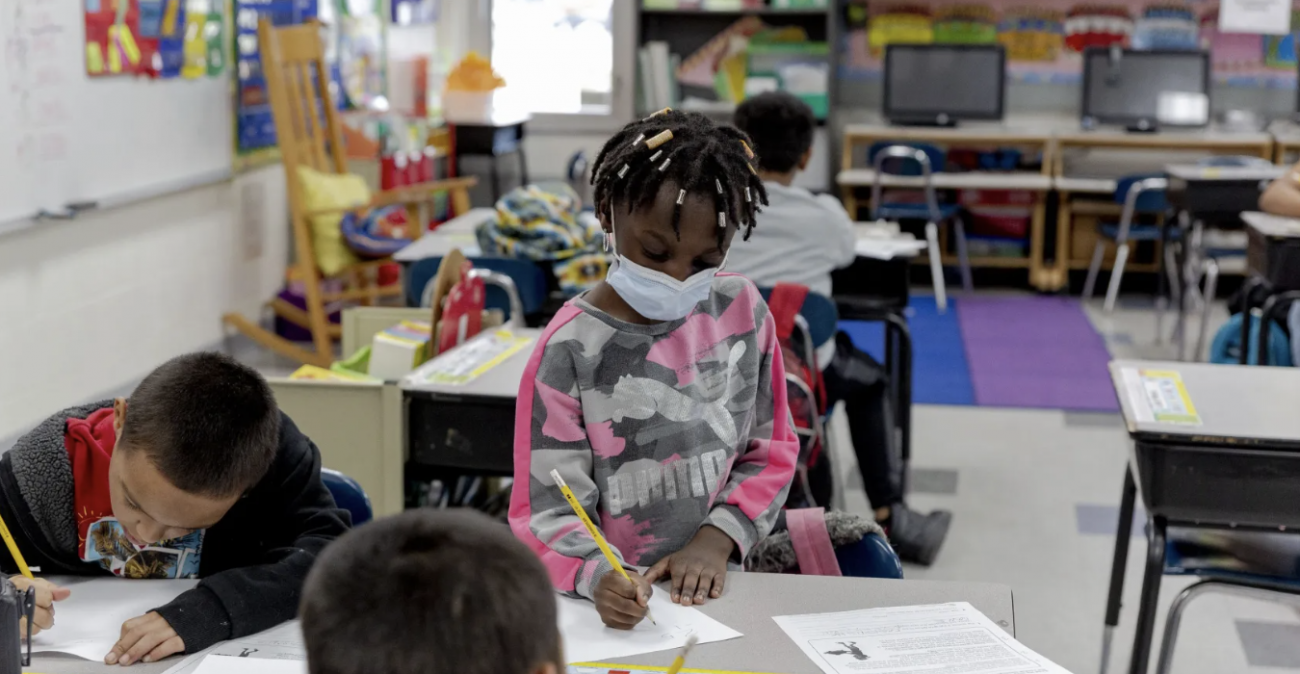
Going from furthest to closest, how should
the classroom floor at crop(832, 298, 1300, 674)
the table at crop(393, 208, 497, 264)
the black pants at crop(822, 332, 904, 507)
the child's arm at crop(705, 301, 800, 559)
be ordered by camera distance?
the table at crop(393, 208, 497, 264) < the black pants at crop(822, 332, 904, 507) < the classroom floor at crop(832, 298, 1300, 674) < the child's arm at crop(705, 301, 800, 559)

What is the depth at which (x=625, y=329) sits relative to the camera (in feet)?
4.79

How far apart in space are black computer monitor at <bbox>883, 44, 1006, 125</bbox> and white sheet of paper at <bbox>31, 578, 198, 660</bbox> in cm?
592

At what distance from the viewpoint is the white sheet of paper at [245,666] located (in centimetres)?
118

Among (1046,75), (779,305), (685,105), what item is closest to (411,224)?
(685,105)

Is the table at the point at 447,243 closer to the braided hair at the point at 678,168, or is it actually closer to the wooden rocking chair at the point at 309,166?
the wooden rocking chair at the point at 309,166

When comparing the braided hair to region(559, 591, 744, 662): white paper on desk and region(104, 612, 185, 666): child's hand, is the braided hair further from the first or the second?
region(104, 612, 185, 666): child's hand

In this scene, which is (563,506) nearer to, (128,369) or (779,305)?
(779,305)

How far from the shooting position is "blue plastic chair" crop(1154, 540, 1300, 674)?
1.87m

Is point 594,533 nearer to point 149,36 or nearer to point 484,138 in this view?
point 149,36

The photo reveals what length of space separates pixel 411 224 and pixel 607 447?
402 cm

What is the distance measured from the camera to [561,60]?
725cm

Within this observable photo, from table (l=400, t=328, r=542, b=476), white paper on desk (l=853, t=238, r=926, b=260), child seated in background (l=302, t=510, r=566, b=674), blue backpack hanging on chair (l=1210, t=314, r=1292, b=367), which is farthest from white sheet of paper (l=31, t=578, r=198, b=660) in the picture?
blue backpack hanging on chair (l=1210, t=314, r=1292, b=367)

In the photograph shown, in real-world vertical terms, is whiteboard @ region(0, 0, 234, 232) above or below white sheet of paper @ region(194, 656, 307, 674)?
above

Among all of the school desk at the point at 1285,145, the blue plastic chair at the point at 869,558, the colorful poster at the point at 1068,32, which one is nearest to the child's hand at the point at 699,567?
the blue plastic chair at the point at 869,558
